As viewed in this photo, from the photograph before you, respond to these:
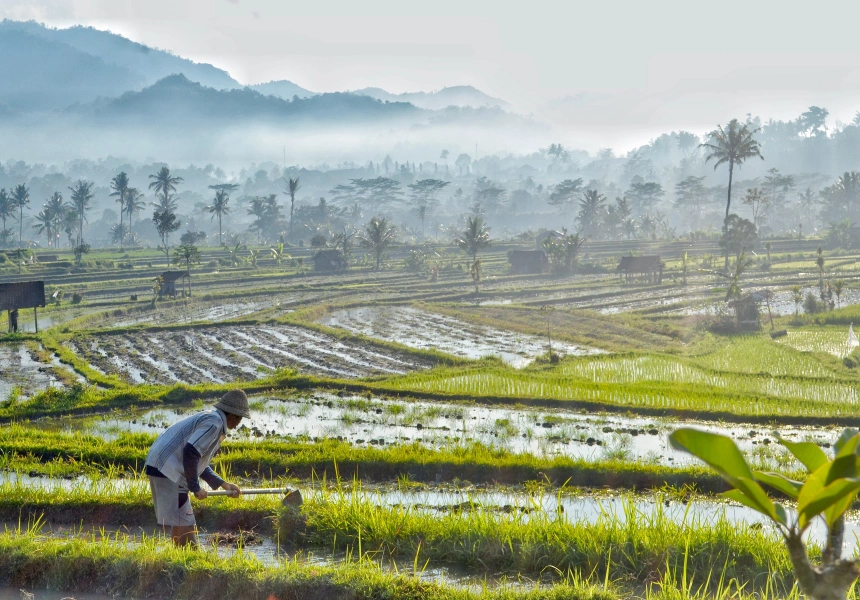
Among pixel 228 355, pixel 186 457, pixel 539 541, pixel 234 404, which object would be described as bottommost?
pixel 228 355

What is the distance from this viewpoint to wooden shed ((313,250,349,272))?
155 feet

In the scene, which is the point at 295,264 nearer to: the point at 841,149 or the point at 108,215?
the point at 108,215

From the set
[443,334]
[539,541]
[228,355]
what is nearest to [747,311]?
[443,334]

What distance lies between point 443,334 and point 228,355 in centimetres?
661

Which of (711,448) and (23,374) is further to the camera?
(23,374)

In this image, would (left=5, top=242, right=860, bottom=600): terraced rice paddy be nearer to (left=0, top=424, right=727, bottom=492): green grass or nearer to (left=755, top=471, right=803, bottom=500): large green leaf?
(left=0, top=424, right=727, bottom=492): green grass

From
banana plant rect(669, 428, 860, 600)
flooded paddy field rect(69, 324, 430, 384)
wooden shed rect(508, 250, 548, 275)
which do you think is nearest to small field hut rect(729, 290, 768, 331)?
flooded paddy field rect(69, 324, 430, 384)

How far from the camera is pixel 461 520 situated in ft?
19.3

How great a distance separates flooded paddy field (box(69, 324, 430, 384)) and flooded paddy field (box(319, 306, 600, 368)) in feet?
5.43

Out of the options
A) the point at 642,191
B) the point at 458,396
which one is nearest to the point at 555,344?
the point at 458,396

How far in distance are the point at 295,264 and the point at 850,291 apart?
3223cm

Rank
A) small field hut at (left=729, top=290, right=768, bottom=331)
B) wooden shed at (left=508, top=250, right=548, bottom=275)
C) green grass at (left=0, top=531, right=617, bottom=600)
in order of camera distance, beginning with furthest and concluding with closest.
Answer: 1. wooden shed at (left=508, top=250, right=548, bottom=275)
2. small field hut at (left=729, top=290, right=768, bottom=331)
3. green grass at (left=0, top=531, right=617, bottom=600)

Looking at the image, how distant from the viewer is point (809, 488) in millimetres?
1360

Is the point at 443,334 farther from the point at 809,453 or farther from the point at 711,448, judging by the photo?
the point at 711,448
